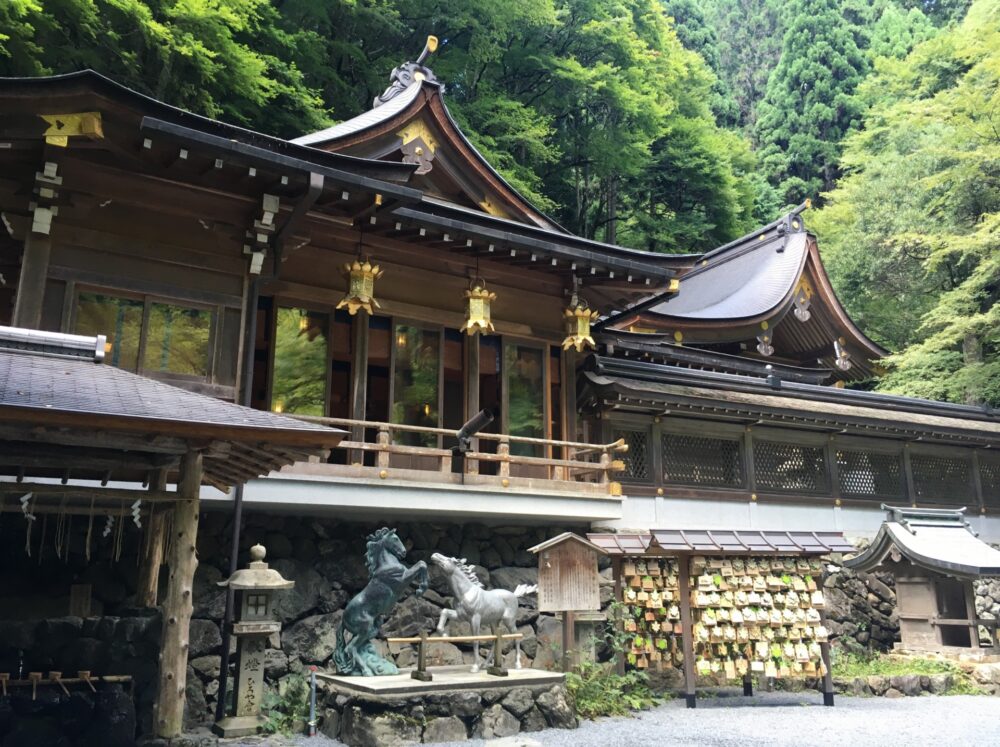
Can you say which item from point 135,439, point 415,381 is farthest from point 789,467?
point 135,439

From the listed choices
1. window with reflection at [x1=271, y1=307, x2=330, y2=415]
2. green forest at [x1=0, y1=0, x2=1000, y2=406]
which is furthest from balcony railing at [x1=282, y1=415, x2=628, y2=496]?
green forest at [x1=0, y1=0, x2=1000, y2=406]

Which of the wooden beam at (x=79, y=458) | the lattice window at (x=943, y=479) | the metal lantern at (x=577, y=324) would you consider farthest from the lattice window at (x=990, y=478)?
the wooden beam at (x=79, y=458)

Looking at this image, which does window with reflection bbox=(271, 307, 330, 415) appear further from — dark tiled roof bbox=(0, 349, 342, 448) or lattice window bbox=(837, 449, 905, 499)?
lattice window bbox=(837, 449, 905, 499)

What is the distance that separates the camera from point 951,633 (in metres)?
14.3

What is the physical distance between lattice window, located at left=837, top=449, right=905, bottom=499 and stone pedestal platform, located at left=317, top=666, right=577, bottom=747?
9.37m

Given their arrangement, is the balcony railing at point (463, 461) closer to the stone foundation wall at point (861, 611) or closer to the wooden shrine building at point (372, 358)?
the wooden shrine building at point (372, 358)

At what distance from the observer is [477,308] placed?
1255 centimetres

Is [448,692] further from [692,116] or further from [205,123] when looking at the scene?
[692,116]

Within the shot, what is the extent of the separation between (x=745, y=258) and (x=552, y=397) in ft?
40.1

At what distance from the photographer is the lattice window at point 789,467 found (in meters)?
15.3

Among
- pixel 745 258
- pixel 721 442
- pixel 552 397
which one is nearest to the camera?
pixel 552 397

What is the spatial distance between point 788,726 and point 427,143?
Result: 1058cm

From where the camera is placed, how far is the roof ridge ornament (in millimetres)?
A: 14617

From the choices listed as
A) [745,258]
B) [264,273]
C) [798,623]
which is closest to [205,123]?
[264,273]
